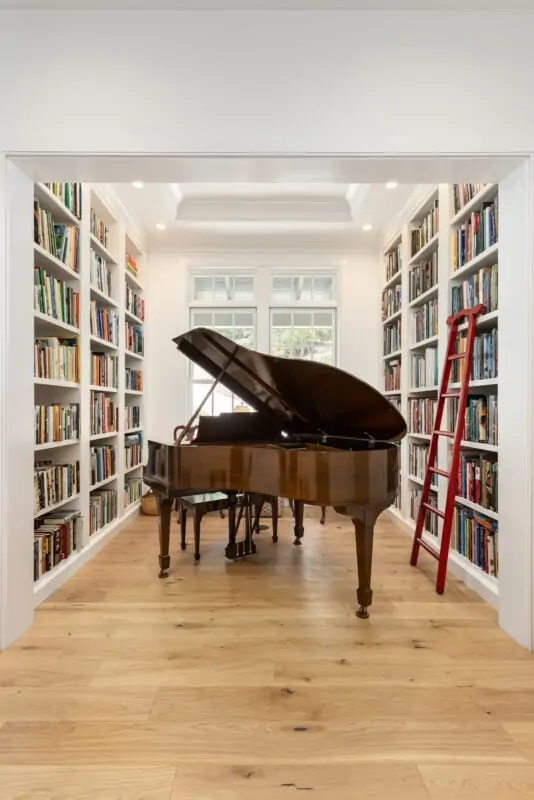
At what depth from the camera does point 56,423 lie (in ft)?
8.80

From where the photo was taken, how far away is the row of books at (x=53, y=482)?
250 cm

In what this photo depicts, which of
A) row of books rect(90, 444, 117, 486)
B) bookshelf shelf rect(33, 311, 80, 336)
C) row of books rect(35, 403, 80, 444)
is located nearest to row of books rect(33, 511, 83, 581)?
row of books rect(90, 444, 117, 486)

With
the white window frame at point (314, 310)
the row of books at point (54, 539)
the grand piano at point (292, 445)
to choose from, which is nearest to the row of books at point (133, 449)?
the row of books at point (54, 539)

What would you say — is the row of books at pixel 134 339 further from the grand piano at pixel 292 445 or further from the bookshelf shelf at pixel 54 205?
the grand piano at pixel 292 445

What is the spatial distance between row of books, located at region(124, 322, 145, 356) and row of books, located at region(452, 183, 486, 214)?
115 inches

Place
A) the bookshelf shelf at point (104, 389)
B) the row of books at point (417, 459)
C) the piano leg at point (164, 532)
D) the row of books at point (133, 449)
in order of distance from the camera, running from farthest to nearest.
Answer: the row of books at point (133, 449), the row of books at point (417, 459), the bookshelf shelf at point (104, 389), the piano leg at point (164, 532)

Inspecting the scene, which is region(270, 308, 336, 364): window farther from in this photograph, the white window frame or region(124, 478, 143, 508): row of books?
region(124, 478, 143, 508): row of books

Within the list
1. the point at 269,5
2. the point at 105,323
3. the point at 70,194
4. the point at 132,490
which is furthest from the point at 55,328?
the point at 269,5

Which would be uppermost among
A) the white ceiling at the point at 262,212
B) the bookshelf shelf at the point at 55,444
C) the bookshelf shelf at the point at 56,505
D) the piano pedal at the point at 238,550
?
the white ceiling at the point at 262,212

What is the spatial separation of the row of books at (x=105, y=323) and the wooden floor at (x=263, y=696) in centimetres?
186

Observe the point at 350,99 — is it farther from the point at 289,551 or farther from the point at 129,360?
the point at 129,360

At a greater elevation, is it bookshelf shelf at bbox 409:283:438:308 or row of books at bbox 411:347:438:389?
bookshelf shelf at bbox 409:283:438:308

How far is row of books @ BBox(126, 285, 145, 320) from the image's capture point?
420 cm

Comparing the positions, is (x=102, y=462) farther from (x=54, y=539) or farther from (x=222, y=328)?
(x=222, y=328)
